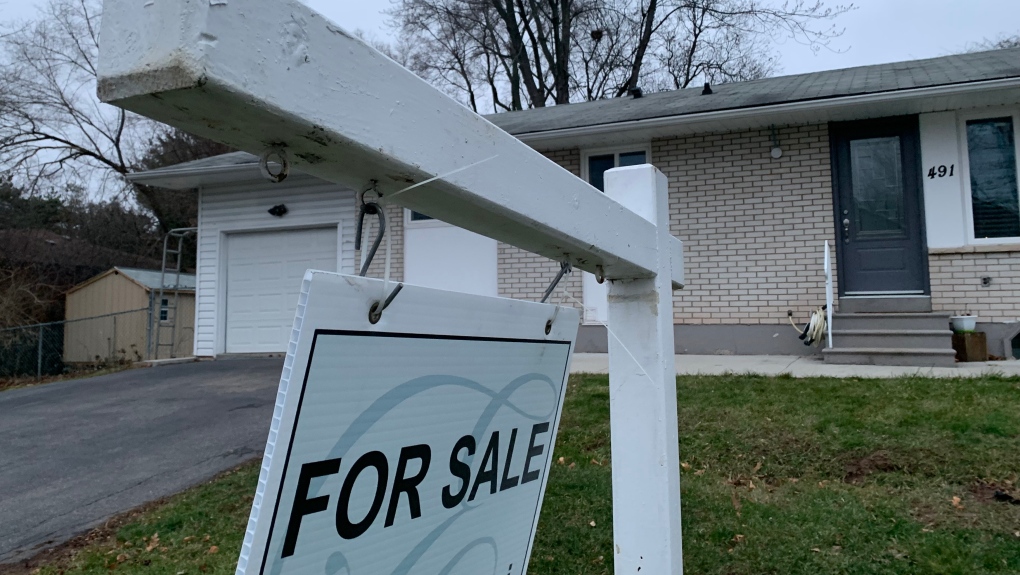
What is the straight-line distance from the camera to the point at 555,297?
941 centimetres

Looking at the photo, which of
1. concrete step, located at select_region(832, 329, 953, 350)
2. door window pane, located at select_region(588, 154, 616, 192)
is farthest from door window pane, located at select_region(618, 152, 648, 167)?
concrete step, located at select_region(832, 329, 953, 350)

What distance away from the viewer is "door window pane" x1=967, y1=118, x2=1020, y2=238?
8.60 metres

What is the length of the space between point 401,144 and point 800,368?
24.3ft

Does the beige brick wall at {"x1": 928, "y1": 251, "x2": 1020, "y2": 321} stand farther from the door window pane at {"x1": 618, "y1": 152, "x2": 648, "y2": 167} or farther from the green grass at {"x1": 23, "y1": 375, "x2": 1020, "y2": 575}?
the door window pane at {"x1": 618, "y1": 152, "x2": 648, "y2": 167}

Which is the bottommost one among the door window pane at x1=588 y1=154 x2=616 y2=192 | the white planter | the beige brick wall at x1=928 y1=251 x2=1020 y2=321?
the white planter

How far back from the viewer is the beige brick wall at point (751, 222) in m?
9.23

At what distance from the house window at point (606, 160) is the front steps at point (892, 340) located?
3.55 m

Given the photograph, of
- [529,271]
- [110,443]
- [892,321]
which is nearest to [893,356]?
[892,321]

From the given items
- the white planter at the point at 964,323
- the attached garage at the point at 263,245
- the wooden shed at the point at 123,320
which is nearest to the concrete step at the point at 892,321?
the white planter at the point at 964,323

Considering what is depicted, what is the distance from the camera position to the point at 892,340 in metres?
7.95

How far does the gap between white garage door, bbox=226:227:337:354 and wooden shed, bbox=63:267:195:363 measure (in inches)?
189

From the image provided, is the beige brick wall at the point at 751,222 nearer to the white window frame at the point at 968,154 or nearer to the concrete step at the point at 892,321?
the concrete step at the point at 892,321

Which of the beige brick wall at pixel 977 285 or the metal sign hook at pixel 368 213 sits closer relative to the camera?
the metal sign hook at pixel 368 213

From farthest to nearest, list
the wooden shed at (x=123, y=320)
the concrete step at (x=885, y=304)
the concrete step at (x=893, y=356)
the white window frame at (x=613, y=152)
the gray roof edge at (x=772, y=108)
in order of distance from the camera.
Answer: the wooden shed at (x=123, y=320), the white window frame at (x=613, y=152), the concrete step at (x=885, y=304), the gray roof edge at (x=772, y=108), the concrete step at (x=893, y=356)
